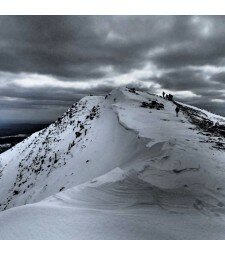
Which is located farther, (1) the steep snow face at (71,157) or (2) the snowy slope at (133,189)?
(1) the steep snow face at (71,157)

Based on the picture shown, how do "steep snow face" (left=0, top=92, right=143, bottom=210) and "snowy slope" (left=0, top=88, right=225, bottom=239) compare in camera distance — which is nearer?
"snowy slope" (left=0, top=88, right=225, bottom=239)

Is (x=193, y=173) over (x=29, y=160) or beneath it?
over

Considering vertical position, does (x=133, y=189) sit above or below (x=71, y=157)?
above

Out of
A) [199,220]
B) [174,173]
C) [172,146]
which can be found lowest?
[199,220]

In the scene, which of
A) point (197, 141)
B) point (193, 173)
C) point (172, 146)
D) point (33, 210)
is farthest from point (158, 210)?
point (197, 141)

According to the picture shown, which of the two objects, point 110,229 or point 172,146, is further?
point 172,146

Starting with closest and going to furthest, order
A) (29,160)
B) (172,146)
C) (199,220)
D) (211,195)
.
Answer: (199,220) < (211,195) < (172,146) < (29,160)

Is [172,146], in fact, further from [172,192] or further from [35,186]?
[35,186]

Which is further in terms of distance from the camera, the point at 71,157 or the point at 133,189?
the point at 71,157
